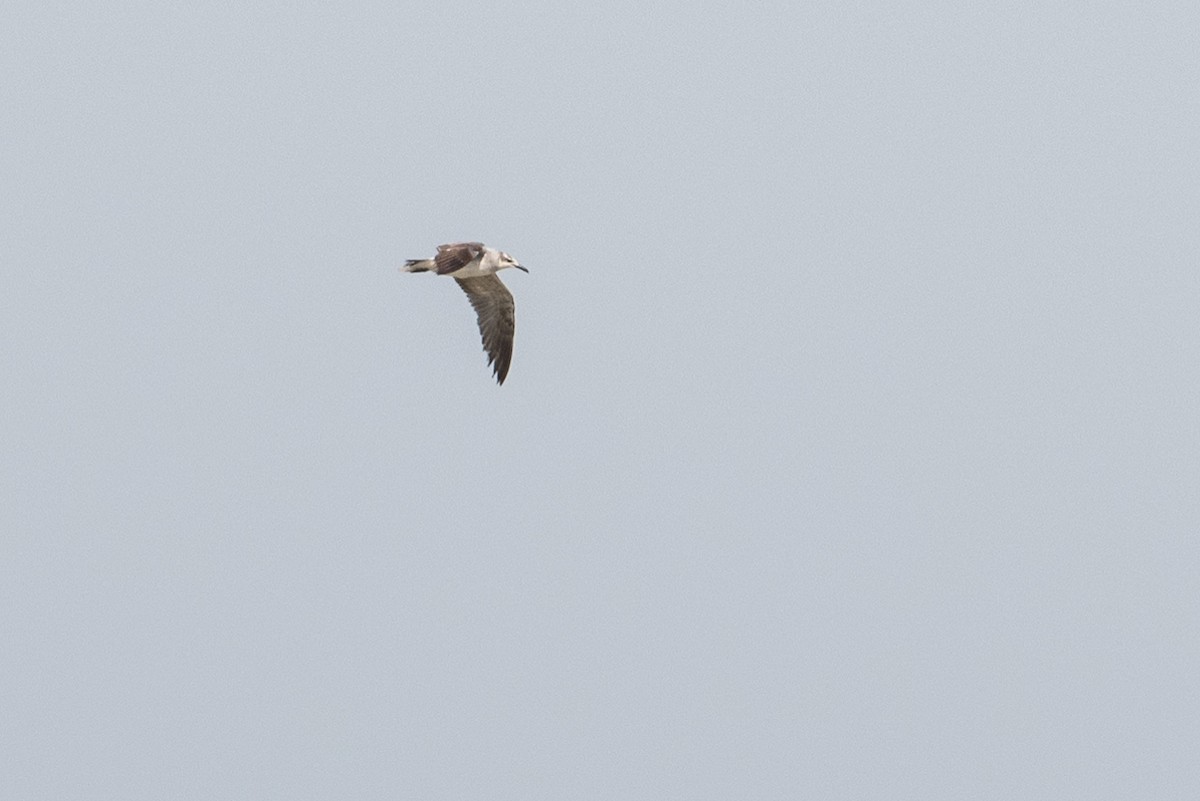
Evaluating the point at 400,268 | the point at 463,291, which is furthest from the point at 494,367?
the point at 400,268

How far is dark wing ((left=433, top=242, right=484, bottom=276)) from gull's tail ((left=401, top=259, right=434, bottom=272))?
0.12 meters

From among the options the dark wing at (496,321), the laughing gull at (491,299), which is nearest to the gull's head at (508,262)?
the laughing gull at (491,299)

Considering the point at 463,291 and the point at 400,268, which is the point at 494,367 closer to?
the point at 463,291

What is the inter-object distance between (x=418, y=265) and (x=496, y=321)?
3.45m

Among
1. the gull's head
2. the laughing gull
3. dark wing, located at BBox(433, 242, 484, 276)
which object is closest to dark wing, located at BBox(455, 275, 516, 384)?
the laughing gull

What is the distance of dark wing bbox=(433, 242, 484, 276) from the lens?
29.4m

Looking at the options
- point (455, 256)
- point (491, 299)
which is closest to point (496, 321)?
point (491, 299)

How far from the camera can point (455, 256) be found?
96.7 feet

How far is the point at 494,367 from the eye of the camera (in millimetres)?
32219

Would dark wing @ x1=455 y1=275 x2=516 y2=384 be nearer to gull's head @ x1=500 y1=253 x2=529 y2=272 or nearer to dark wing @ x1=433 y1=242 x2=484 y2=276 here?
gull's head @ x1=500 y1=253 x2=529 y2=272

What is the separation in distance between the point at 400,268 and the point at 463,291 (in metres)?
3.20

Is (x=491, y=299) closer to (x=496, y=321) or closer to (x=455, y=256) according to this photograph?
(x=496, y=321)

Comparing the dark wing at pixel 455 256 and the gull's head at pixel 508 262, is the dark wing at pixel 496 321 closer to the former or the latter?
the gull's head at pixel 508 262

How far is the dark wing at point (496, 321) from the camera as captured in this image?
31938mm
